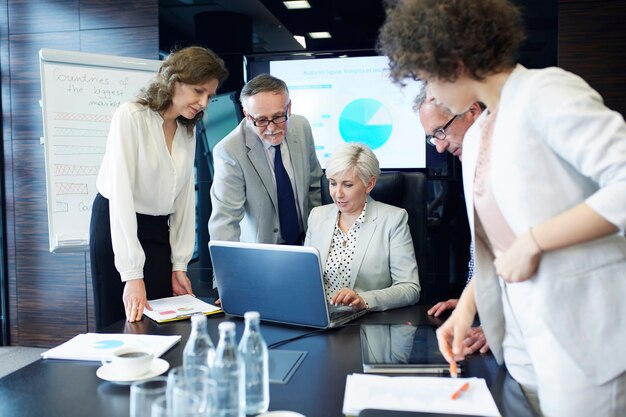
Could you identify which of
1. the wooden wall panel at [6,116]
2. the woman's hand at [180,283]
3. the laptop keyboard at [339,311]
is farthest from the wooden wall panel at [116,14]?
the laptop keyboard at [339,311]

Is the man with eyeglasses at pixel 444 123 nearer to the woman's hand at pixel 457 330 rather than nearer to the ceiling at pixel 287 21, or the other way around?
the woman's hand at pixel 457 330

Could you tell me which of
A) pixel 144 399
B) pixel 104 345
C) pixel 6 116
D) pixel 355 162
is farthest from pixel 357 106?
pixel 144 399

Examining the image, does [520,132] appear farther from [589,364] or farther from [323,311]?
[323,311]

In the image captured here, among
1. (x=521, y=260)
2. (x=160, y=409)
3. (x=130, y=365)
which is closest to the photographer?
(x=160, y=409)

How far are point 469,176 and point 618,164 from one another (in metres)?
0.36

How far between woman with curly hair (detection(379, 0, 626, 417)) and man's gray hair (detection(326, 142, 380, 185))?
1.09m

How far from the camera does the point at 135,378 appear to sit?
1.19 metres

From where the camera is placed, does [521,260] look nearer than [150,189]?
Yes

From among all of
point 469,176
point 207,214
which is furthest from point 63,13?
point 469,176

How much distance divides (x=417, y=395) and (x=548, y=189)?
46cm

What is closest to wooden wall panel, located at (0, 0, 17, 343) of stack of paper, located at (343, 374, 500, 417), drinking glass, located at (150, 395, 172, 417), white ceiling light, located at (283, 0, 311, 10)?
white ceiling light, located at (283, 0, 311, 10)

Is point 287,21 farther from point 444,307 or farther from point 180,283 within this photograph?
point 444,307

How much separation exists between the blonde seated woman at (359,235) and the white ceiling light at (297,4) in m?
1.78

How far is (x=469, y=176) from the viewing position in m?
1.22
